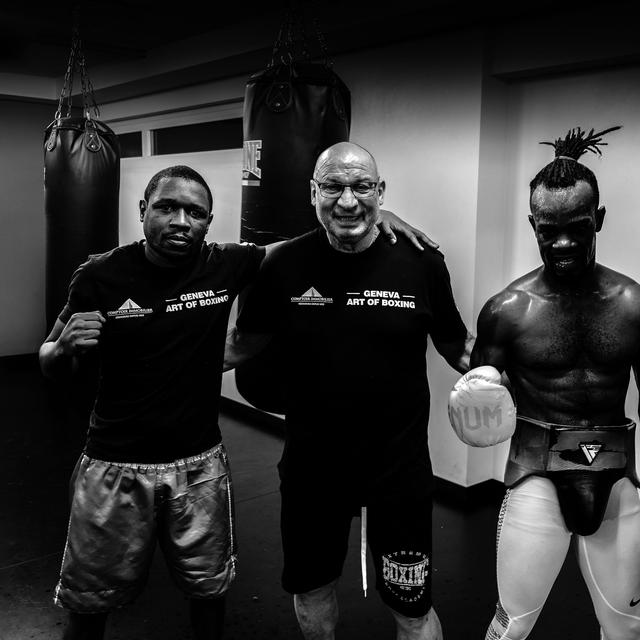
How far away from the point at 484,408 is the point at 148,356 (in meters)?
0.88

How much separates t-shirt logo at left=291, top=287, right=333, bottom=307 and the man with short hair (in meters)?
0.25

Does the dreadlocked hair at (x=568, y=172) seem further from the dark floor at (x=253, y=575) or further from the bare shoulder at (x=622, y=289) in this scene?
the dark floor at (x=253, y=575)

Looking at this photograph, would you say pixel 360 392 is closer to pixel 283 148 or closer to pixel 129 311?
pixel 129 311

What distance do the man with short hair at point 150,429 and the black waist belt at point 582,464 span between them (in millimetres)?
878

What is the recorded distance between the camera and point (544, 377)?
5.69 feet

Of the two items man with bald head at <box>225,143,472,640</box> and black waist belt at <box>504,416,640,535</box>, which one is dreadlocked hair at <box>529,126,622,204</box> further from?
black waist belt at <box>504,416,640,535</box>

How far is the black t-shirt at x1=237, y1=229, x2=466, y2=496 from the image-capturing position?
1856 millimetres

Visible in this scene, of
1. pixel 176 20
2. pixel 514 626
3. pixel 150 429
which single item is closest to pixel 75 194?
pixel 176 20

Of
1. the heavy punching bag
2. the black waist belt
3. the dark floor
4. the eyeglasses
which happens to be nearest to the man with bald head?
the eyeglasses

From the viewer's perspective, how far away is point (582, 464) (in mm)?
1695

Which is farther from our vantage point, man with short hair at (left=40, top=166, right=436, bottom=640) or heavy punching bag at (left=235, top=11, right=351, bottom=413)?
heavy punching bag at (left=235, top=11, right=351, bottom=413)

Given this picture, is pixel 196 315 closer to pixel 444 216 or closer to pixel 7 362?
pixel 444 216

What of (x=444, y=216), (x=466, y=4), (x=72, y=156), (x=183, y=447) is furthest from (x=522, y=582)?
(x=72, y=156)

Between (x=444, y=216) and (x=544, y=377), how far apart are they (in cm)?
195
